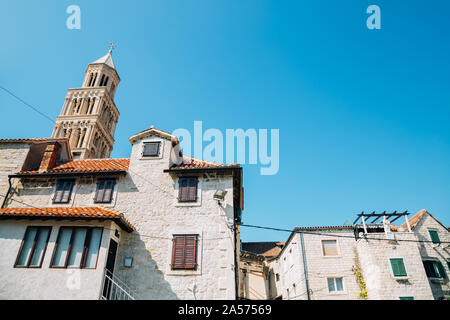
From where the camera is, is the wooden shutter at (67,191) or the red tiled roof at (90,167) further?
the red tiled roof at (90,167)

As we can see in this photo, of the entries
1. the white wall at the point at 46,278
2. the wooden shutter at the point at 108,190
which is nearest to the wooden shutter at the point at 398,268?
the white wall at the point at 46,278

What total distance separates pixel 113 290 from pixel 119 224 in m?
3.19

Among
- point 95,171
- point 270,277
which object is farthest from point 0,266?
point 270,277

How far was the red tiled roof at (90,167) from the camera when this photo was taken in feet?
58.1

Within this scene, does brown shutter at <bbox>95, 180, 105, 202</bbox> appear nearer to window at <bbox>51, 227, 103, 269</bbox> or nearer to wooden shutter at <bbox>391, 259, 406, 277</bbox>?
window at <bbox>51, 227, 103, 269</bbox>

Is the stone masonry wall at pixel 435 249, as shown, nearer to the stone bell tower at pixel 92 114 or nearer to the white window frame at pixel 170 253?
the white window frame at pixel 170 253

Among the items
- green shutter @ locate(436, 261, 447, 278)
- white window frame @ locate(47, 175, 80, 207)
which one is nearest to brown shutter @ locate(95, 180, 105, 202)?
white window frame @ locate(47, 175, 80, 207)

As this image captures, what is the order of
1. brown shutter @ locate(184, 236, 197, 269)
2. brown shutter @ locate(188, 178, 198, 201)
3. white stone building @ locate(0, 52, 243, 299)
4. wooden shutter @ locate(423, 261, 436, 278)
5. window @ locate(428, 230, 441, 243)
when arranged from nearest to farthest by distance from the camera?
white stone building @ locate(0, 52, 243, 299)
brown shutter @ locate(184, 236, 197, 269)
brown shutter @ locate(188, 178, 198, 201)
wooden shutter @ locate(423, 261, 436, 278)
window @ locate(428, 230, 441, 243)

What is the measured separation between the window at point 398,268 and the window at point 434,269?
4347 millimetres

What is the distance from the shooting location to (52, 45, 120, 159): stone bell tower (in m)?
51.2

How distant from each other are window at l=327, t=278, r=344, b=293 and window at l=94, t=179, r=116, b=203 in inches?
790

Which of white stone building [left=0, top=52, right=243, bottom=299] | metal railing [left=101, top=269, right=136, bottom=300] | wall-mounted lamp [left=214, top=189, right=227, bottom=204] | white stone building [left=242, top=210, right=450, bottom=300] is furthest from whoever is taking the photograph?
white stone building [left=242, top=210, right=450, bottom=300]

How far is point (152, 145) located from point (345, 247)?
2010 centimetres

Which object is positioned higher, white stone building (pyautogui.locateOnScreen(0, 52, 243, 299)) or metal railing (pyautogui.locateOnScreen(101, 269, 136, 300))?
white stone building (pyautogui.locateOnScreen(0, 52, 243, 299))
